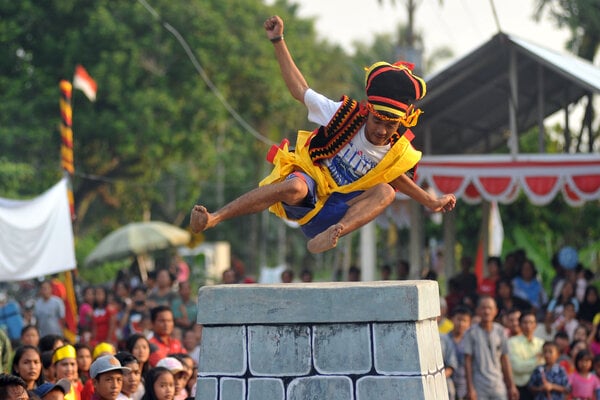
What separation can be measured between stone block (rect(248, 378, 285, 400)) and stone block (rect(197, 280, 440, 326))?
0.85ft

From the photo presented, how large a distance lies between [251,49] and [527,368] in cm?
2083

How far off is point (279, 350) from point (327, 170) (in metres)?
1.47

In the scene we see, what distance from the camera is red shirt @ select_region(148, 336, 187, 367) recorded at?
9594 millimetres

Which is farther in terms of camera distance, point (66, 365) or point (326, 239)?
point (66, 365)

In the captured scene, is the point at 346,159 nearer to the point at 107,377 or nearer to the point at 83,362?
the point at 107,377

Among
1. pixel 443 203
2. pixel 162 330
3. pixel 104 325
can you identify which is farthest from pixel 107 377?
pixel 104 325

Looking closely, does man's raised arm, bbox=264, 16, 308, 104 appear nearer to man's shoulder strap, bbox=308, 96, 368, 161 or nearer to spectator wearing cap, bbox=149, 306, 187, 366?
man's shoulder strap, bbox=308, 96, 368, 161

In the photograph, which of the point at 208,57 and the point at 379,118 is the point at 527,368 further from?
the point at 208,57

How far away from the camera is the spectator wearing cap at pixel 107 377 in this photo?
7.43 metres

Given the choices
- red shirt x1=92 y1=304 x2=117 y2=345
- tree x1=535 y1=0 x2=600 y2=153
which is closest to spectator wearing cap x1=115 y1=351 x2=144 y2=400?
red shirt x1=92 y1=304 x2=117 y2=345

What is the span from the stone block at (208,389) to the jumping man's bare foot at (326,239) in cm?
88

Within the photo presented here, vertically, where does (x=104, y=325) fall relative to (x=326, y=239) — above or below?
above

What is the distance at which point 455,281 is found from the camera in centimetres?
1518

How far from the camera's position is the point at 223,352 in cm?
569
